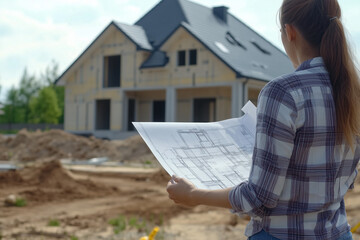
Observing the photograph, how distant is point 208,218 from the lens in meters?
7.89

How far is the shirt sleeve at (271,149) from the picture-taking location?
1.40 metres

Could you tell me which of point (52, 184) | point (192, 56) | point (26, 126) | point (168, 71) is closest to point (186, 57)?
point (192, 56)

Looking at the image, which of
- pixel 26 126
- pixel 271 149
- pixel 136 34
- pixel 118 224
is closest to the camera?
pixel 271 149

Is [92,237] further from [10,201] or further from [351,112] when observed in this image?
[351,112]

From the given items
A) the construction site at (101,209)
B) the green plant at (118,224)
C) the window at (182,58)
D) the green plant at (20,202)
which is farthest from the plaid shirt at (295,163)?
the window at (182,58)

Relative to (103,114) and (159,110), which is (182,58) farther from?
(103,114)

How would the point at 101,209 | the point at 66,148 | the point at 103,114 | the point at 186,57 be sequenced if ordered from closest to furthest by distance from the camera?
1. the point at 101,209
2. the point at 66,148
3. the point at 186,57
4. the point at 103,114

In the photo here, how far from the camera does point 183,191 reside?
1.59 meters

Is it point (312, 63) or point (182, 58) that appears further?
point (182, 58)

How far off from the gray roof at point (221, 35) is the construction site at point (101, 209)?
8.08 metres

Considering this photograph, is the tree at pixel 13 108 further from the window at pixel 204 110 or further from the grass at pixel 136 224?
the grass at pixel 136 224

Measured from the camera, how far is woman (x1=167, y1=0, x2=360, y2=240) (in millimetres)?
1411

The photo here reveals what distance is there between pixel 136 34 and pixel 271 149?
23311 mm

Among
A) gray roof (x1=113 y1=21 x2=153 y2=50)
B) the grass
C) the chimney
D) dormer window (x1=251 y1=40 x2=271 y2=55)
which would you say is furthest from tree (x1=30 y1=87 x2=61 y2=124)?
the grass
